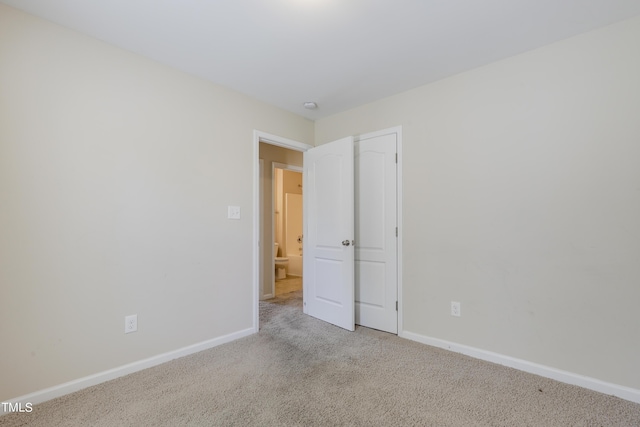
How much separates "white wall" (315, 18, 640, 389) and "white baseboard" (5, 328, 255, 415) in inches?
72.7

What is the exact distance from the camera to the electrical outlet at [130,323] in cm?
216

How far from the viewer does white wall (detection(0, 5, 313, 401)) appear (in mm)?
1768

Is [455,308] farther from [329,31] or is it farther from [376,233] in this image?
[329,31]

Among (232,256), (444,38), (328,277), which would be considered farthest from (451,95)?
(232,256)

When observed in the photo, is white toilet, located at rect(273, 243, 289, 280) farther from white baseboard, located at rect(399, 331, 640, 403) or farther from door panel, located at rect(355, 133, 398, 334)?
white baseboard, located at rect(399, 331, 640, 403)

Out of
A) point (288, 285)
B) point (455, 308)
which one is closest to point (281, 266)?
point (288, 285)

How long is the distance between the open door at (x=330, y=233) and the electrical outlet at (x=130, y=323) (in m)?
1.84

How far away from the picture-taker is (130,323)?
7.14ft

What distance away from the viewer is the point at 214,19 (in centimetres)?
188

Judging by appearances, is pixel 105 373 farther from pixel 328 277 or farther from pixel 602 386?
pixel 602 386

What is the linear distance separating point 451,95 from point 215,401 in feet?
9.69

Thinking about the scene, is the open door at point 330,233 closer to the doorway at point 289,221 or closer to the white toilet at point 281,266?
the white toilet at point 281,266

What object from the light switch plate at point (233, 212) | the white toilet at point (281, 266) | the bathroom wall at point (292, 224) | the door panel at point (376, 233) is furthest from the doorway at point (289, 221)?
the light switch plate at point (233, 212)

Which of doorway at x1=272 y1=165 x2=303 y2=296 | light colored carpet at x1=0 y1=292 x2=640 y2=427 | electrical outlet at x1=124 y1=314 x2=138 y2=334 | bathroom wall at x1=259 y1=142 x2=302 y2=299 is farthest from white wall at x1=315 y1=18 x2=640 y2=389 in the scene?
doorway at x1=272 y1=165 x2=303 y2=296
